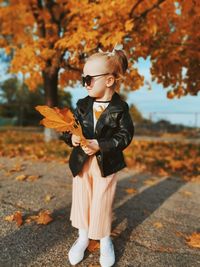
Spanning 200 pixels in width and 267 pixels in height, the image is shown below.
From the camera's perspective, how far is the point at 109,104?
2.38 m

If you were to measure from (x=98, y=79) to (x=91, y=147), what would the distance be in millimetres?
499

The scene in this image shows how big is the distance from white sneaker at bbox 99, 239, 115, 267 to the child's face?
3.75ft

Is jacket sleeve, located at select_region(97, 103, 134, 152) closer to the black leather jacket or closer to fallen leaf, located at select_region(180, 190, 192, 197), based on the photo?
the black leather jacket

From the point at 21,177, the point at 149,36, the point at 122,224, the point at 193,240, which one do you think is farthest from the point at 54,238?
the point at 149,36

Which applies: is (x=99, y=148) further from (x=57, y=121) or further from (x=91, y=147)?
(x=57, y=121)

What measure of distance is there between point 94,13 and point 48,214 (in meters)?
3.84

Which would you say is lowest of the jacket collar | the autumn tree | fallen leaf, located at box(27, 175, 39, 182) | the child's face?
fallen leaf, located at box(27, 175, 39, 182)

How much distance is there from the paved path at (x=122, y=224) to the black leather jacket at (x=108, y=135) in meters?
0.69

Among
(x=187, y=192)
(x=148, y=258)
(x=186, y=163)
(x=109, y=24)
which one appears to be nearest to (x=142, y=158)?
(x=186, y=163)

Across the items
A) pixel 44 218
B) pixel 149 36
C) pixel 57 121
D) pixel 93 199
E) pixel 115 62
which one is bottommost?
pixel 44 218

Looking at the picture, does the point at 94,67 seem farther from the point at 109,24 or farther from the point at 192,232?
the point at 109,24

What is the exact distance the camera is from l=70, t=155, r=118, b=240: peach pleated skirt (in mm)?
2400

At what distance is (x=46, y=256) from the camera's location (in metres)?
2.41

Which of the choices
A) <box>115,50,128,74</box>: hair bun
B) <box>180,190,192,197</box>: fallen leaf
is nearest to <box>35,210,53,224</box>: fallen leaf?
<box>115,50,128,74</box>: hair bun
